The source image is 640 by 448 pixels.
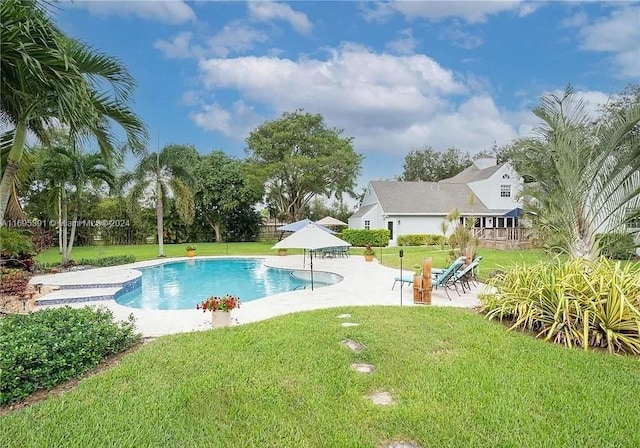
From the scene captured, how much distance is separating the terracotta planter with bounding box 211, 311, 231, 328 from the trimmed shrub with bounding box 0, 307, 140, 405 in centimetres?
142

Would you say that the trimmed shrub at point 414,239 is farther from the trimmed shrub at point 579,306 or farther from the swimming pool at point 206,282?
the trimmed shrub at point 579,306

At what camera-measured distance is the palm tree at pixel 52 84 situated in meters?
3.76

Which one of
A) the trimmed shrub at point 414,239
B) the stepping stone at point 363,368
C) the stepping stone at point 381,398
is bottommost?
the stepping stone at point 381,398

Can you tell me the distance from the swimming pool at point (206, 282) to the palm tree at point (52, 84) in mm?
6353

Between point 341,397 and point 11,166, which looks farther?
point 11,166

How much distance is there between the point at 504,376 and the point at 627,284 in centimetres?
331

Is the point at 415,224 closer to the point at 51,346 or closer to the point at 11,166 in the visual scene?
the point at 11,166

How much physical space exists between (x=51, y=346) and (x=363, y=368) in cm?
379

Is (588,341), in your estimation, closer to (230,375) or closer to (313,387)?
(313,387)

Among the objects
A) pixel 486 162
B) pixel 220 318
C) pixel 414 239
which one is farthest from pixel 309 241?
pixel 486 162

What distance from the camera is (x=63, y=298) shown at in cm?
1033

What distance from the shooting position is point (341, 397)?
389 centimetres

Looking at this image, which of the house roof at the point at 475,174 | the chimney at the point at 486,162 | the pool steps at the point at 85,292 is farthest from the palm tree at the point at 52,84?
the chimney at the point at 486,162

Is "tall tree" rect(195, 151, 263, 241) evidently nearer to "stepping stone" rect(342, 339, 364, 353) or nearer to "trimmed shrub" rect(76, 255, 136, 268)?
"trimmed shrub" rect(76, 255, 136, 268)
